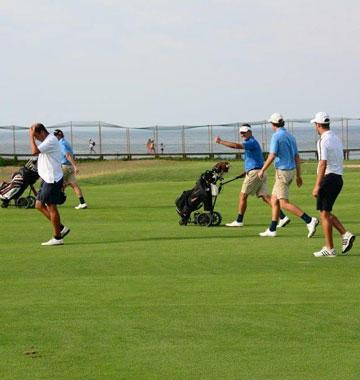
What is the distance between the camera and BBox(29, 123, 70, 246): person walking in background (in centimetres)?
1772

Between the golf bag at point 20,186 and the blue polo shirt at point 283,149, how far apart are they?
8.15m

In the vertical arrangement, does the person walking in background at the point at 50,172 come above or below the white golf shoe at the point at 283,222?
above

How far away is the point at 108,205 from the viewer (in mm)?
26859

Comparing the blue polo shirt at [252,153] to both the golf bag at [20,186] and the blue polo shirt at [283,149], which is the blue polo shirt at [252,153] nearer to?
the blue polo shirt at [283,149]

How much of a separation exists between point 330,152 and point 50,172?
474cm

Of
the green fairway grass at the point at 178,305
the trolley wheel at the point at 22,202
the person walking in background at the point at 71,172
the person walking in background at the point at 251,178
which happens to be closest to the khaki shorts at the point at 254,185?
the person walking in background at the point at 251,178

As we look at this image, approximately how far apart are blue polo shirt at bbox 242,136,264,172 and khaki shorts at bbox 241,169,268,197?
4.2 inches

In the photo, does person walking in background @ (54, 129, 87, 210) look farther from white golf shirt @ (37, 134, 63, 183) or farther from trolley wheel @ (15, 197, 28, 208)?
white golf shirt @ (37, 134, 63, 183)

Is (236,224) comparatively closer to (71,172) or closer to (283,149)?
(283,149)

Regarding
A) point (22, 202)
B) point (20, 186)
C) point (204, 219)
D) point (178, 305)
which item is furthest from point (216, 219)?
point (178, 305)

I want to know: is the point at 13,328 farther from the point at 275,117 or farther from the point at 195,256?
the point at 275,117

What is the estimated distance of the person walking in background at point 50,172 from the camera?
17.7 meters

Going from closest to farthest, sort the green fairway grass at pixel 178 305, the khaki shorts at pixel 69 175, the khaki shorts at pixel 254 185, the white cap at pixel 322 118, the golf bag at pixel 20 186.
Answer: the green fairway grass at pixel 178 305
the white cap at pixel 322 118
the khaki shorts at pixel 254 185
the golf bag at pixel 20 186
the khaki shorts at pixel 69 175

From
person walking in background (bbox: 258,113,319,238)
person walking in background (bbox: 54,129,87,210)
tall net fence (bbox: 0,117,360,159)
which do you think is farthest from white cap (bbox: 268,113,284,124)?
tall net fence (bbox: 0,117,360,159)
